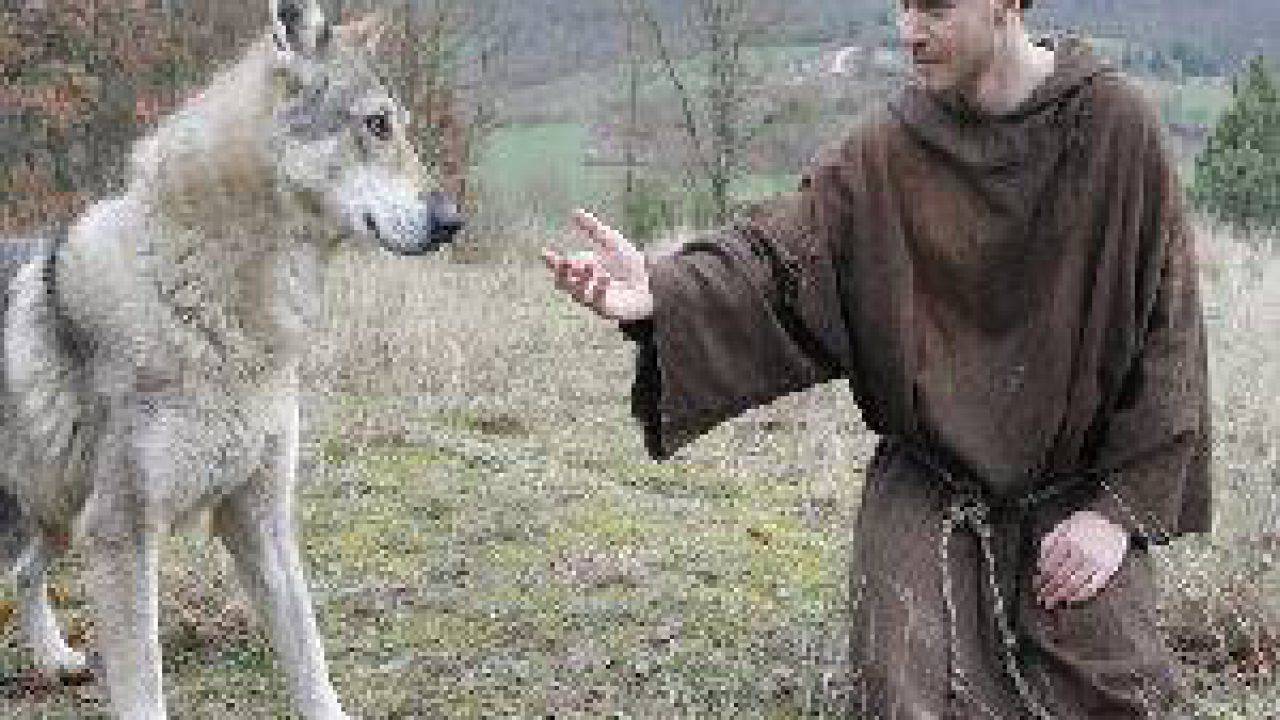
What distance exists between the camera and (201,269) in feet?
14.5

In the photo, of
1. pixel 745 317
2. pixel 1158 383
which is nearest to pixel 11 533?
pixel 745 317

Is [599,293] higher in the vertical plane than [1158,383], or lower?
higher

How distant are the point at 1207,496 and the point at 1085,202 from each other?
30.1 inches

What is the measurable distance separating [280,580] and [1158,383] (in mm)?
2154

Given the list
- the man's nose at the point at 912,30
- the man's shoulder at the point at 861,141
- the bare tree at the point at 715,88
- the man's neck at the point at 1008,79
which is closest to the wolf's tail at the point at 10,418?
the man's shoulder at the point at 861,141

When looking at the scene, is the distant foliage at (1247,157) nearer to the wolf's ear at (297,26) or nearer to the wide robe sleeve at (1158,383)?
the wide robe sleeve at (1158,383)

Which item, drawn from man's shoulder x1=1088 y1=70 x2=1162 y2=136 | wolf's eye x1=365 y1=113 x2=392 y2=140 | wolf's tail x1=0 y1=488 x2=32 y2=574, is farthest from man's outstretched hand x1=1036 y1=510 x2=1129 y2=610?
wolf's tail x1=0 y1=488 x2=32 y2=574

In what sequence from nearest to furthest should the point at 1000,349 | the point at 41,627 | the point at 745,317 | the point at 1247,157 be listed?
1. the point at 745,317
2. the point at 1000,349
3. the point at 41,627
4. the point at 1247,157

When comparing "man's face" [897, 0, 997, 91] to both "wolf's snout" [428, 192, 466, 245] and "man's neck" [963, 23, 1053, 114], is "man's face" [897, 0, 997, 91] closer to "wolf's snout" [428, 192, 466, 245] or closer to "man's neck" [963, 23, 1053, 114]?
"man's neck" [963, 23, 1053, 114]

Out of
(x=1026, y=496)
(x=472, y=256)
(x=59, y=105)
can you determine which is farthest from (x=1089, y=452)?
(x=59, y=105)

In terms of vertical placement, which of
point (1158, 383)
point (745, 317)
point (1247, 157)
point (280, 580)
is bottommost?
point (1247, 157)

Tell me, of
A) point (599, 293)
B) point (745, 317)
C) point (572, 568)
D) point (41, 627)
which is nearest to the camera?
point (599, 293)

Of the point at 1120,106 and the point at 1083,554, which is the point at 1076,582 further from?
the point at 1120,106

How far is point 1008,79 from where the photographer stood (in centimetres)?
420
